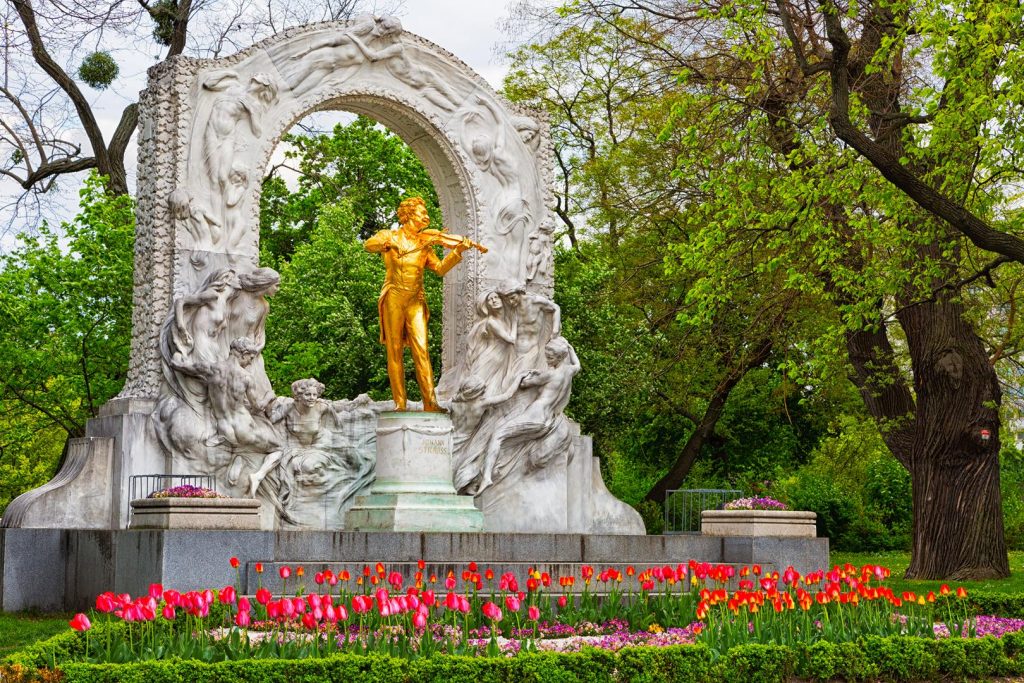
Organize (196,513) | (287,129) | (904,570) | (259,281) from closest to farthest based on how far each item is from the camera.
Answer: (196,513) < (259,281) < (287,129) < (904,570)

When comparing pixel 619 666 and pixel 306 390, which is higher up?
pixel 306 390

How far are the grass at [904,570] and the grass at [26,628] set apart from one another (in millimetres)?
8127

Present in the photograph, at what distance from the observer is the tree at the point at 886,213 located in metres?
17.6

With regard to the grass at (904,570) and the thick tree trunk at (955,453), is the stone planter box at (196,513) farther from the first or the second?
the thick tree trunk at (955,453)

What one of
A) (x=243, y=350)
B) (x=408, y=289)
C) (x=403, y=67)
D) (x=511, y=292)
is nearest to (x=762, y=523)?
(x=511, y=292)

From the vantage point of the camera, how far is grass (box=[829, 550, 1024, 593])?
1778cm

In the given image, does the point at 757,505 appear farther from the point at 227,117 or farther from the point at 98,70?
the point at 98,70

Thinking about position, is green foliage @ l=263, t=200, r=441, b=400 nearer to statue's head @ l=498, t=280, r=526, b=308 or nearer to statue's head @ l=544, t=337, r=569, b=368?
statue's head @ l=498, t=280, r=526, b=308

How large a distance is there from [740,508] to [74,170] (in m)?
17.9

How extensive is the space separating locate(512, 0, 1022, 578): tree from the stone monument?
2665mm

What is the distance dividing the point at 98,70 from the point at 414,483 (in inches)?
636

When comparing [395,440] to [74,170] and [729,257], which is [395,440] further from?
[74,170]

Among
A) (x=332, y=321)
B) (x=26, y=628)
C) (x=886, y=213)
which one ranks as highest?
(x=886, y=213)

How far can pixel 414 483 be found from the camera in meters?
16.0
